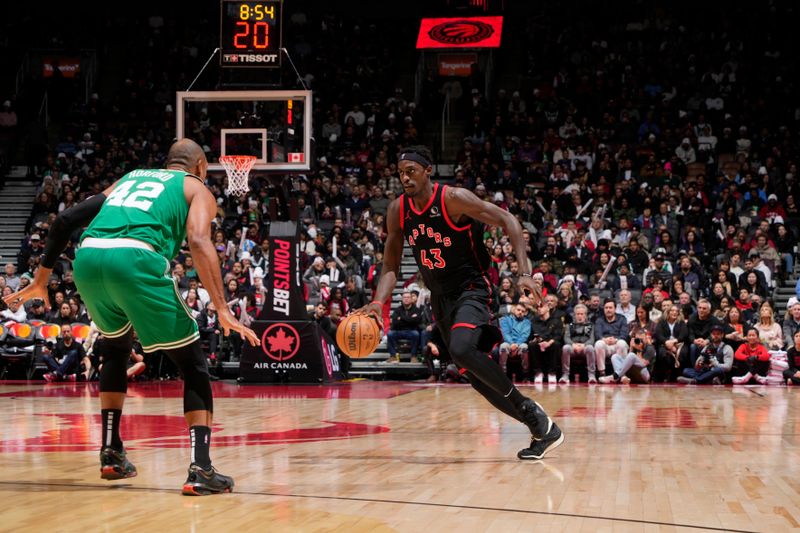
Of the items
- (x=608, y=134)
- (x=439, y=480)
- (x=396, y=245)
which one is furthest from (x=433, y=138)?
(x=439, y=480)

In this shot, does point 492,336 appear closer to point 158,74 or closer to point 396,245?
point 396,245

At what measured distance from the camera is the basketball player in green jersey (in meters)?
4.82

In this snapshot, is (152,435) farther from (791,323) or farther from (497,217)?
(791,323)

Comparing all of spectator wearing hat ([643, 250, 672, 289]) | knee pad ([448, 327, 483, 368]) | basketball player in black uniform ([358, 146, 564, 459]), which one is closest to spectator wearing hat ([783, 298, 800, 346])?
spectator wearing hat ([643, 250, 672, 289])

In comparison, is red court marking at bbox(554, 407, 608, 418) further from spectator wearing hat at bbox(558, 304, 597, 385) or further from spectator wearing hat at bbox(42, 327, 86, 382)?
spectator wearing hat at bbox(42, 327, 86, 382)

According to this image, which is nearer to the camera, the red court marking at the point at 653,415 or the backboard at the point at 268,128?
the red court marking at the point at 653,415

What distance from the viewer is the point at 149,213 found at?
500 cm

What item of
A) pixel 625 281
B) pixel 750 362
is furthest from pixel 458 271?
pixel 625 281

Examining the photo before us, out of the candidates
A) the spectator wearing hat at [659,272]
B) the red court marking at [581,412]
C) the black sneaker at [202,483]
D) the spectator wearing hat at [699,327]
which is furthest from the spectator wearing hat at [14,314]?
the black sneaker at [202,483]

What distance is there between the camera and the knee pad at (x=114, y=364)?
17.2ft

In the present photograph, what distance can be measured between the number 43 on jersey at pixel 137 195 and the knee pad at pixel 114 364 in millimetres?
674

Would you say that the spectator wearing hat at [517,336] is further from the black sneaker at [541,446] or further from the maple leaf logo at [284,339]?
the black sneaker at [541,446]

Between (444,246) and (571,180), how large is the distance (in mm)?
14932

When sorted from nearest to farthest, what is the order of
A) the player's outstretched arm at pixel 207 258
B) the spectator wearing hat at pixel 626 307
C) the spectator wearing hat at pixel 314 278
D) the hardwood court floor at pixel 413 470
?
the hardwood court floor at pixel 413 470 < the player's outstretched arm at pixel 207 258 < the spectator wearing hat at pixel 626 307 < the spectator wearing hat at pixel 314 278
